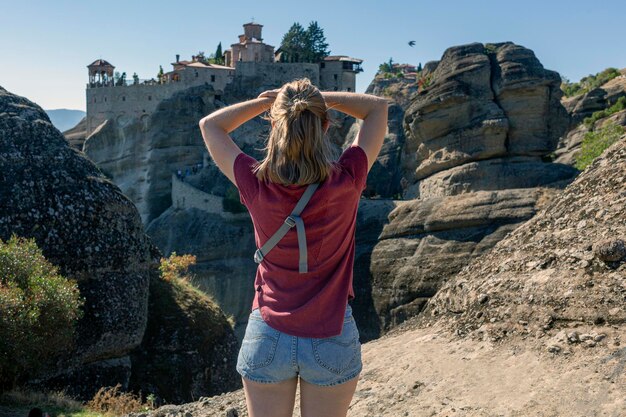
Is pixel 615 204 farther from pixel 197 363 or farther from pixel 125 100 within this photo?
pixel 125 100

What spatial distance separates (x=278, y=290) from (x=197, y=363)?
951cm

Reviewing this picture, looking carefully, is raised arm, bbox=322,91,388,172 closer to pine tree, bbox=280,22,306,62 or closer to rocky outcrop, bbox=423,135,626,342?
rocky outcrop, bbox=423,135,626,342

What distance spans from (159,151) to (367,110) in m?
Answer: 52.7

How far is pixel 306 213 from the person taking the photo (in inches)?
127

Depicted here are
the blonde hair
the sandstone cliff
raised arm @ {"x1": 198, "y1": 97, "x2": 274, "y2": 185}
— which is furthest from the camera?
the sandstone cliff

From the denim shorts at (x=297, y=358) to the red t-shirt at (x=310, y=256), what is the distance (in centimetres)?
4

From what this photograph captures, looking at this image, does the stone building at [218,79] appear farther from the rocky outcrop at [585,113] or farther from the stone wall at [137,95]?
the rocky outcrop at [585,113]

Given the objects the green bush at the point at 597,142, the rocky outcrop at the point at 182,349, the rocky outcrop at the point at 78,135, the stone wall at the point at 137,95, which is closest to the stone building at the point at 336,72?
the stone wall at the point at 137,95

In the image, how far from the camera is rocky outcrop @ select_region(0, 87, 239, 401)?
403 inches

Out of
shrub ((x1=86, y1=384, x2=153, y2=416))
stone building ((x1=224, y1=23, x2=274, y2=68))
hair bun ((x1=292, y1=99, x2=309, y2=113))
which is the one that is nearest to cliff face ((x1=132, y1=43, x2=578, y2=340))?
shrub ((x1=86, y1=384, x2=153, y2=416))

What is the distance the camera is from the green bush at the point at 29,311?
25.3 feet

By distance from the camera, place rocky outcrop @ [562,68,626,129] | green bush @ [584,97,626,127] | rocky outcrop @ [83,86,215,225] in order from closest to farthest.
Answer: green bush @ [584,97,626,127] < rocky outcrop @ [562,68,626,129] < rocky outcrop @ [83,86,215,225]

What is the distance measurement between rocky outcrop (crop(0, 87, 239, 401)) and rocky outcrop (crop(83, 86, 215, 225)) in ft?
139

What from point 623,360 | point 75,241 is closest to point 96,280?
point 75,241
